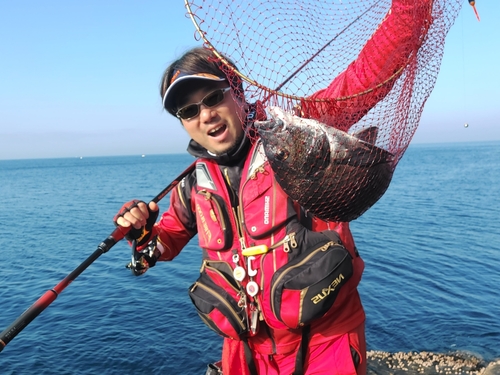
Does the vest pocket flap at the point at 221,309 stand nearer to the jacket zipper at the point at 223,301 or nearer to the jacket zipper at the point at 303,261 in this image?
the jacket zipper at the point at 223,301

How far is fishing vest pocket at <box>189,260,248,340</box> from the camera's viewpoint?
3.16 meters

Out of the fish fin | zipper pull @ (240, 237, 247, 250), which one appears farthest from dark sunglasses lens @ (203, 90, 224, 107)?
zipper pull @ (240, 237, 247, 250)

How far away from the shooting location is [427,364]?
8.86 m

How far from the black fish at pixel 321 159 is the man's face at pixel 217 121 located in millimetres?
517

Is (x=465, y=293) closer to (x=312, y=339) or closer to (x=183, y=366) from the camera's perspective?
(x=183, y=366)

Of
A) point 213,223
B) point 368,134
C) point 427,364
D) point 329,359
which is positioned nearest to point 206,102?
point 213,223

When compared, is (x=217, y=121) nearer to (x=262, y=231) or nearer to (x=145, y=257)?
(x=262, y=231)

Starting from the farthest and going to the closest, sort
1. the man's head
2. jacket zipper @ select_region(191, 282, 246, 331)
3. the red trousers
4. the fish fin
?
jacket zipper @ select_region(191, 282, 246, 331), the red trousers, the man's head, the fish fin

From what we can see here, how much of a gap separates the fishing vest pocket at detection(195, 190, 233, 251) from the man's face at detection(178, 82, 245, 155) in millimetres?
445

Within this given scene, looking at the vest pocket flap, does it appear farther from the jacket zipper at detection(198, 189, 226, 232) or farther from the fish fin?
the fish fin

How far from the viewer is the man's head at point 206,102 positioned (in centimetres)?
283

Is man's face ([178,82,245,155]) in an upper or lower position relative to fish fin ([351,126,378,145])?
upper

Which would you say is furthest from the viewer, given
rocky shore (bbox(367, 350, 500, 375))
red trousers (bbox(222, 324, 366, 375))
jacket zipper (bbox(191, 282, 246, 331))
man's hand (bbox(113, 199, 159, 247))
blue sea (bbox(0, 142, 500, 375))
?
blue sea (bbox(0, 142, 500, 375))

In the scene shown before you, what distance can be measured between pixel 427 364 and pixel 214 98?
852 cm
